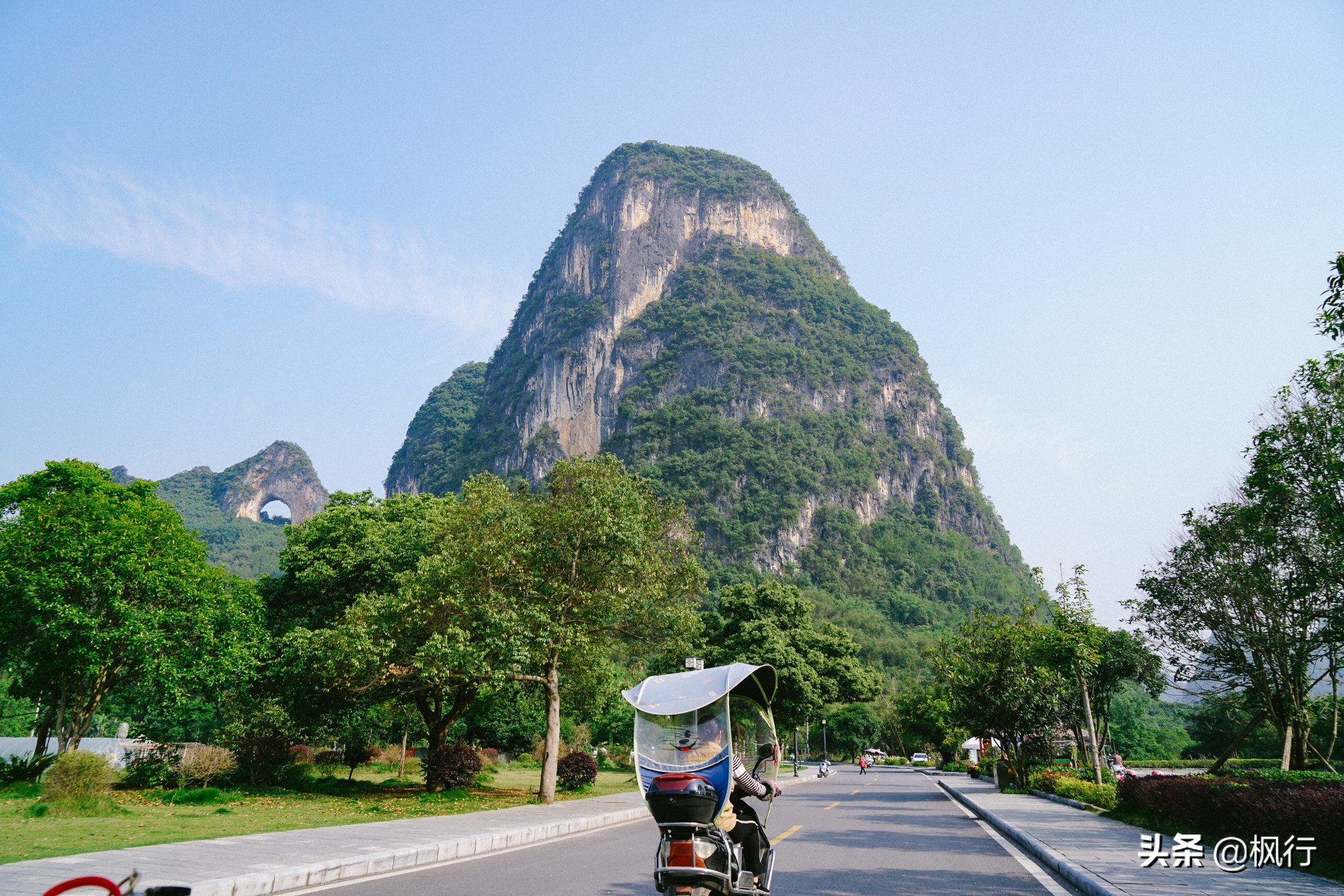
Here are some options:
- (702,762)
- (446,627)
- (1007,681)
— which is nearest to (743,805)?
(702,762)

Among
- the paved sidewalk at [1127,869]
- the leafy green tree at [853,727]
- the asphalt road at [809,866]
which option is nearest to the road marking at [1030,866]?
the asphalt road at [809,866]

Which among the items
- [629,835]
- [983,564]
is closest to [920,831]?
[629,835]

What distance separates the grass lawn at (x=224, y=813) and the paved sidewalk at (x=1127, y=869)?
10.4 meters

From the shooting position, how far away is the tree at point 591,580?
1959cm

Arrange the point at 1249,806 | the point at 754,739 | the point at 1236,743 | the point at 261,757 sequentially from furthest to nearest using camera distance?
the point at 1236,743
the point at 261,757
the point at 1249,806
the point at 754,739

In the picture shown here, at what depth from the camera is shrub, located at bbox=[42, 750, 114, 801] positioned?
1416cm

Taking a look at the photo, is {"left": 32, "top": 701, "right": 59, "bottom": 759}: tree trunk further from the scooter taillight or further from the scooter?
the scooter taillight

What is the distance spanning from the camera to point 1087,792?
56.9 ft

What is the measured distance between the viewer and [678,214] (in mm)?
172125

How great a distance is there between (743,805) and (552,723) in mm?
14408

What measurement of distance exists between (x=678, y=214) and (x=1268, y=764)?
156 metres

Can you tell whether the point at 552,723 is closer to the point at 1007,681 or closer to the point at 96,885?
the point at 1007,681

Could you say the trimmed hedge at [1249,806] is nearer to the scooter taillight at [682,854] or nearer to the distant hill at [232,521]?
the scooter taillight at [682,854]

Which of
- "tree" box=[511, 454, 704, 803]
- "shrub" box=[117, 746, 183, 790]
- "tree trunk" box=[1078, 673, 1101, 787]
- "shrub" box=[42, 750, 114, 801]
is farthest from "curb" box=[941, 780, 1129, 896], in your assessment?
"shrub" box=[117, 746, 183, 790]
